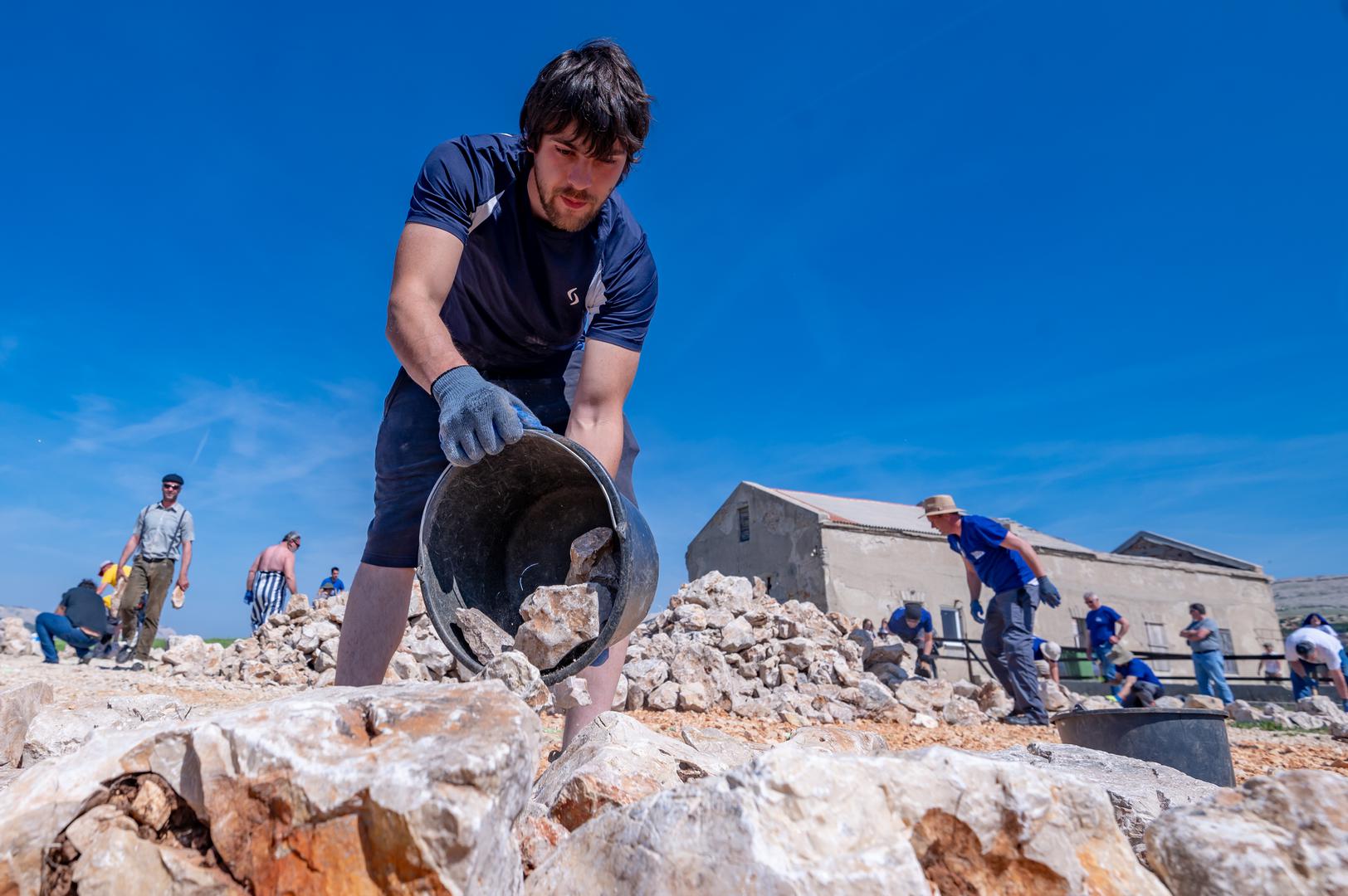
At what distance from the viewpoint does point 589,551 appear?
212cm

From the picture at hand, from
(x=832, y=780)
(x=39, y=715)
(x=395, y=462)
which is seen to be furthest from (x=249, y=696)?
(x=832, y=780)

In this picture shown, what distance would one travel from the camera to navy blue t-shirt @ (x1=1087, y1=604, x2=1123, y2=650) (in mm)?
9930

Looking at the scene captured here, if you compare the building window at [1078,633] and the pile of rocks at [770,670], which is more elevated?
the building window at [1078,633]

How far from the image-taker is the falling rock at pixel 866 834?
97cm

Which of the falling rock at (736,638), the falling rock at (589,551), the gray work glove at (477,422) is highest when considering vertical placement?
the gray work glove at (477,422)

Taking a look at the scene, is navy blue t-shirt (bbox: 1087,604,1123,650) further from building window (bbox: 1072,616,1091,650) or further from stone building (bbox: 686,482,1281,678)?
building window (bbox: 1072,616,1091,650)

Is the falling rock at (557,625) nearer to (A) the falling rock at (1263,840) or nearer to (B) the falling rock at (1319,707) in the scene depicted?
(A) the falling rock at (1263,840)

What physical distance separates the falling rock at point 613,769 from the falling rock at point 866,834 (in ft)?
1.00

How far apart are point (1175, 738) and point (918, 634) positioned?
27.1ft

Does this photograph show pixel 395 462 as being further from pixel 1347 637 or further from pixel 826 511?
pixel 1347 637

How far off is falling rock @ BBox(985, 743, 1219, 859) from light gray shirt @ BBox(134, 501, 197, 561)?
310 inches

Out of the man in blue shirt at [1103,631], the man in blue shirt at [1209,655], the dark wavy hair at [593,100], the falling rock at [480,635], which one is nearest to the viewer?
the falling rock at [480,635]

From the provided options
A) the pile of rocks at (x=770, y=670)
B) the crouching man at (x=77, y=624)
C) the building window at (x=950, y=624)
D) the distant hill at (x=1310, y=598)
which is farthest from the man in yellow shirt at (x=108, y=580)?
the distant hill at (x=1310, y=598)

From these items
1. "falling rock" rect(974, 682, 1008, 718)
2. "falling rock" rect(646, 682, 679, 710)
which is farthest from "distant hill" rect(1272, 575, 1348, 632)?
"falling rock" rect(646, 682, 679, 710)
